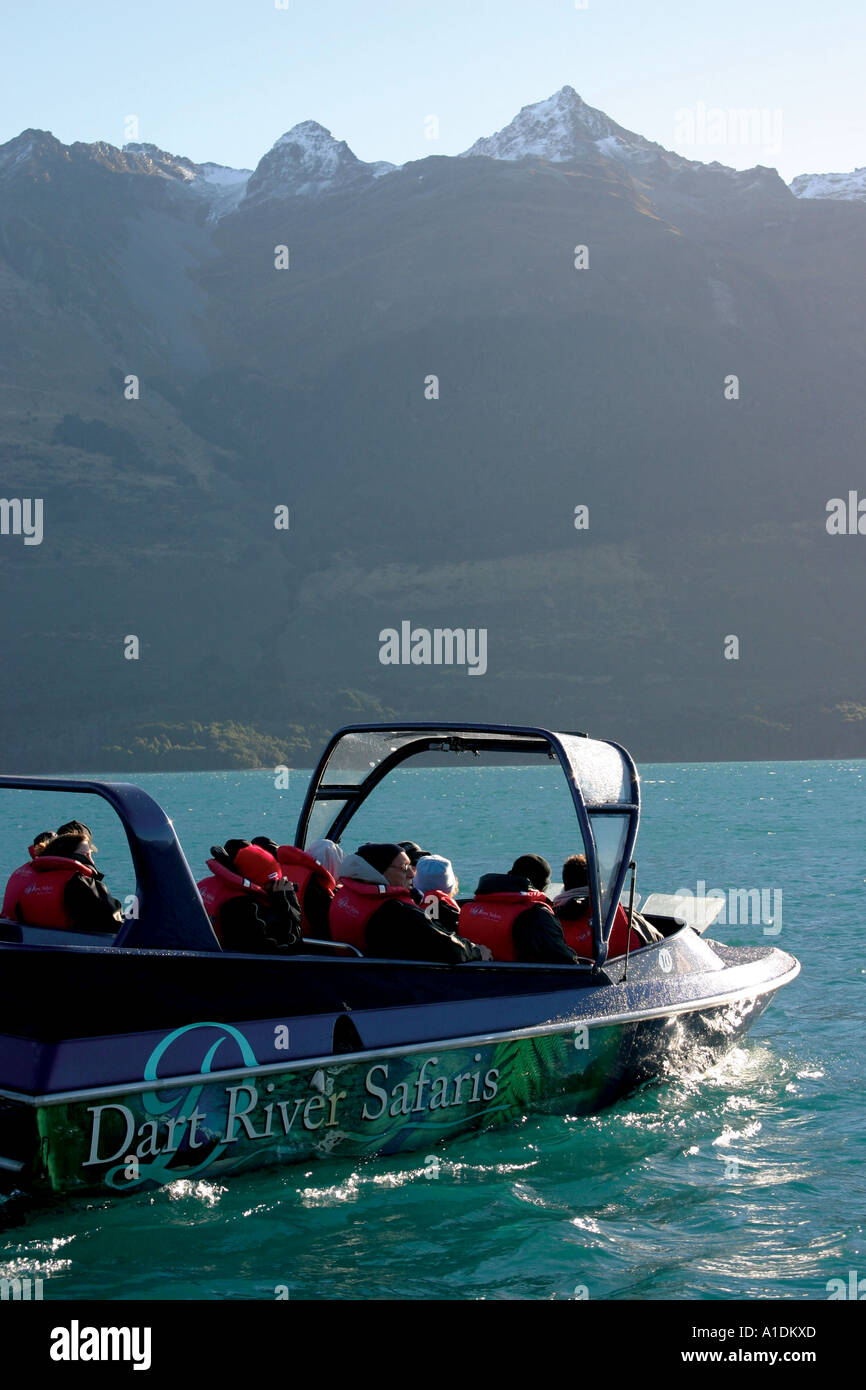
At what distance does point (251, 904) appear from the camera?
7.55 m

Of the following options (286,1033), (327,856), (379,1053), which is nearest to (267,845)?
(327,856)

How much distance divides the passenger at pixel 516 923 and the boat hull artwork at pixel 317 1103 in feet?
1.52

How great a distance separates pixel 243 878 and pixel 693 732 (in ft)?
521

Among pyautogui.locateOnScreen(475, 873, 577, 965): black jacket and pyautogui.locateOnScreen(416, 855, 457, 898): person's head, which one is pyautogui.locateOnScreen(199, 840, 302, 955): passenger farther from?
pyautogui.locateOnScreen(416, 855, 457, 898): person's head

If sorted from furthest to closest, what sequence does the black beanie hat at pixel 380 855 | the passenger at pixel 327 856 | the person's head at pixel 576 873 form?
the passenger at pixel 327 856 < the person's head at pixel 576 873 < the black beanie hat at pixel 380 855

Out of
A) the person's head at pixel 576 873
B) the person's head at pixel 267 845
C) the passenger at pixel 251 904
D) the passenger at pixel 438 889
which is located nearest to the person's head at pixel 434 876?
the passenger at pixel 438 889

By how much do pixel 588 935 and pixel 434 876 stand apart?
1.19 metres

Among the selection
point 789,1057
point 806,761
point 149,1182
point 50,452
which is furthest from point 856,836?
point 50,452

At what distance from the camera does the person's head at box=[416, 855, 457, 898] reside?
9578mm

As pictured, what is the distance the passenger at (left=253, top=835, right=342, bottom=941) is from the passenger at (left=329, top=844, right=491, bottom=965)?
0.83 feet

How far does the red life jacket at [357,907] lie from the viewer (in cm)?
806

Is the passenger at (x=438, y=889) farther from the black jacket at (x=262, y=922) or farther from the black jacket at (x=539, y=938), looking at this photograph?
the black jacket at (x=262, y=922)

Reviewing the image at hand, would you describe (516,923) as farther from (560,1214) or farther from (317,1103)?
(317,1103)

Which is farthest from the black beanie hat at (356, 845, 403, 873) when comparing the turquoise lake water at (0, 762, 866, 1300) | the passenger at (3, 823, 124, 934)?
the turquoise lake water at (0, 762, 866, 1300)
